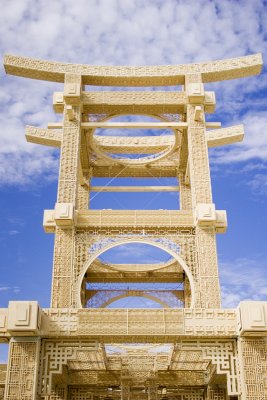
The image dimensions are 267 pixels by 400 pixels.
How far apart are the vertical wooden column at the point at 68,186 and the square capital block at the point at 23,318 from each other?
1.89 m

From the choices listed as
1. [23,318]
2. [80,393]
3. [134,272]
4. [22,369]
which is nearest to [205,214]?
[134,272]

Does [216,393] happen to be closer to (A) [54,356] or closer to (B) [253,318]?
(B) [253,318]

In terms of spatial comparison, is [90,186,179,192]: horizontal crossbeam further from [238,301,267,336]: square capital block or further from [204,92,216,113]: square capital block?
[238,301,267,336]: square capital block

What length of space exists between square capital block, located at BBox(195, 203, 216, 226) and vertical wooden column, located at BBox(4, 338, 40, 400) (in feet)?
16.1

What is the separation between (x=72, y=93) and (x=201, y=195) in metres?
4.49

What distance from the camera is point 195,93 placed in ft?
45.8

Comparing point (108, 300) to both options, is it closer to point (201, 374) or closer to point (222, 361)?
point (201, 374)

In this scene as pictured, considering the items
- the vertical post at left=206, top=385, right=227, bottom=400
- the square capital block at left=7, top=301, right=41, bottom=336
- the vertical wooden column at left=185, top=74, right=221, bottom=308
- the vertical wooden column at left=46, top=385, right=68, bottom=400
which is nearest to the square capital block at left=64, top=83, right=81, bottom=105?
the vertical wooden column at left=185, top=74, right=221, bottom=308

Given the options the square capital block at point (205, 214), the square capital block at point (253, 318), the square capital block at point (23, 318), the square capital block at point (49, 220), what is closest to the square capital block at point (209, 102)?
the square capital block at point (205, 214)

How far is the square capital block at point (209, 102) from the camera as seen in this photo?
14.4 metres

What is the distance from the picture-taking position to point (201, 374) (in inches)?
527

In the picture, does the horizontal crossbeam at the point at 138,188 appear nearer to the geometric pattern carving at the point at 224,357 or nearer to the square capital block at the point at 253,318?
the geometric pattern carving at the point at 224,357

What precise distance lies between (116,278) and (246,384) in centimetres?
711

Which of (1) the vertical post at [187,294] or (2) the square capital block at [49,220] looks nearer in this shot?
(2) the square capital block at [49,220]
